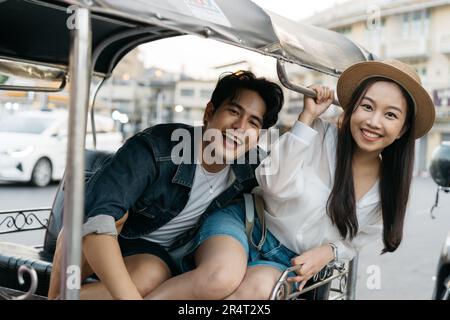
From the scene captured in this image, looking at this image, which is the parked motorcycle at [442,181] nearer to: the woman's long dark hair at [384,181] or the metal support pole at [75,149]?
the woman's long dark hair at [384,181]

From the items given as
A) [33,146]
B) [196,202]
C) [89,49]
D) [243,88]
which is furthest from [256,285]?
[33,146]

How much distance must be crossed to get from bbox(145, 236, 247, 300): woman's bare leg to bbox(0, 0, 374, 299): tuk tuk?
0.64 feet

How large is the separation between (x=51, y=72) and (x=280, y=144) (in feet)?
6.25

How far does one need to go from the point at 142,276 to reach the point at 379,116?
4.16ft

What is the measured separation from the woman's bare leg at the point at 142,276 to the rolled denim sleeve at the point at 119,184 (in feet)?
1.08

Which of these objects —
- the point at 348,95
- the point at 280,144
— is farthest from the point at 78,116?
the point at 348,95

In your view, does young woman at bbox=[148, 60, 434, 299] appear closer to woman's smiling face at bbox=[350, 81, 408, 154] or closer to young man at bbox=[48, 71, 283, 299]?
woman's smiling face at bbox=[350, 81, 408, 154]

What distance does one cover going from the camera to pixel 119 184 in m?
2.06

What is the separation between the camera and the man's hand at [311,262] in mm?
2303

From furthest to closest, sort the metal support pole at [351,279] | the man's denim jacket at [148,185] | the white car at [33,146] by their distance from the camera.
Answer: the white car at [33,146] → the metal support pole at [351,279] → the man's denim jacket at [148,185]

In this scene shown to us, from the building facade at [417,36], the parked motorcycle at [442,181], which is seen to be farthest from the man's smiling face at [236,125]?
the building facade at [417,36]

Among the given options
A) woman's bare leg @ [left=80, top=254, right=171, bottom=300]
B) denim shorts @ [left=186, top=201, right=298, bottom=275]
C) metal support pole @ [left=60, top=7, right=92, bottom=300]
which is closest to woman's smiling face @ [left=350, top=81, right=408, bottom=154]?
denim shorts @ [left=186, top=201, right=298, bottom=275]

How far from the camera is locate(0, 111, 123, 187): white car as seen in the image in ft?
31.7
